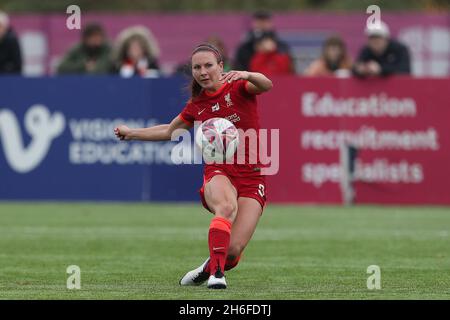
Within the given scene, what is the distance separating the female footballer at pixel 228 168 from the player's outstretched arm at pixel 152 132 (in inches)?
2.3

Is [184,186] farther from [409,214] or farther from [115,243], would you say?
[115,243]

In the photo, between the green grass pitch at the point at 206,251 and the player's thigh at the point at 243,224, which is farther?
the player's thigh at the point at 243,224

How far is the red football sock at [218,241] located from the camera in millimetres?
9836

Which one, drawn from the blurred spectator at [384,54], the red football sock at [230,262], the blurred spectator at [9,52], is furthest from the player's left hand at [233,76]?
the blurred spectator at [9,52]

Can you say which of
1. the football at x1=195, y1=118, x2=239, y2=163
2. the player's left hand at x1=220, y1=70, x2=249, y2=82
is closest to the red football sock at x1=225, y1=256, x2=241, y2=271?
the football at x1=195, y1=118, x2=239, y2=163

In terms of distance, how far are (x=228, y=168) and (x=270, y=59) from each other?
33.8 feet

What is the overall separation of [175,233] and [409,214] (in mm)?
3855

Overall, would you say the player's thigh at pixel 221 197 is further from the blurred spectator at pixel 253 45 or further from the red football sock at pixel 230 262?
the blurred spectator at pixel 253 45

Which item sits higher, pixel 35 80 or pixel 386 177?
pixel 35 80

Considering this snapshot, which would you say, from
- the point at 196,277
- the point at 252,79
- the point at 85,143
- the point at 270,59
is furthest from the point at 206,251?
the point at 270,59

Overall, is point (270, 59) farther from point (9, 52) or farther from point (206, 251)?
point (206, 251)

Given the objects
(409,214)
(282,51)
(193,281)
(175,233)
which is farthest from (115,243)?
(282,51)

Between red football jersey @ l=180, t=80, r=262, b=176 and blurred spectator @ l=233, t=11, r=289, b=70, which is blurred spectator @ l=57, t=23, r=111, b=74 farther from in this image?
red football jersey @ l=180, t=80, r=262, b=176
